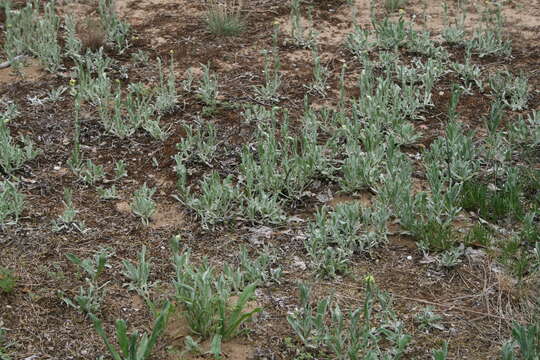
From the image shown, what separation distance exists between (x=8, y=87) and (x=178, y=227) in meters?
2.49

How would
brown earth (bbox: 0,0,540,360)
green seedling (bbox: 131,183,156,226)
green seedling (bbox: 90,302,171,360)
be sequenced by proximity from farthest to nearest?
green seedling (bbox: 131,183,156,226) → brown earth (bbox: 0,0,540,360) → green seedling (bbox: 90,302,171,360)

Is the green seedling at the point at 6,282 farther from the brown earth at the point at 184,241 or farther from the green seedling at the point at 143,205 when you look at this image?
the green seedling at the point at 143,205

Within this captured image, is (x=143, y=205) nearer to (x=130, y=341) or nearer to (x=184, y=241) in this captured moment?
(x=184, y=241)

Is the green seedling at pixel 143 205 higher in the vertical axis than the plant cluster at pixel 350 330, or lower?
higher

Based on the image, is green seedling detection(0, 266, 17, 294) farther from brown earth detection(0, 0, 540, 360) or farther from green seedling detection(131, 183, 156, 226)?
green seedling detection(131, 183, 156, 226)

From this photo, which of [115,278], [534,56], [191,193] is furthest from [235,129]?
[534,56]

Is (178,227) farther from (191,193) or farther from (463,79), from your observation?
(463,79)

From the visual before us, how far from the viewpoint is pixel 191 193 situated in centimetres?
489

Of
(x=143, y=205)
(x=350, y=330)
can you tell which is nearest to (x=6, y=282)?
(x=143, y=205)

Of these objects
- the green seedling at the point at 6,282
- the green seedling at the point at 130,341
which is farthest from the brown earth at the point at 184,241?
the green seedling at the point at 130,341

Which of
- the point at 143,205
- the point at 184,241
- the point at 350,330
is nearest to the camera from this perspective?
the point at 350,330

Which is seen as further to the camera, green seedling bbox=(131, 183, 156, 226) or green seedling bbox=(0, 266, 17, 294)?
green seedling bbox=(131, 183, 156, 226)

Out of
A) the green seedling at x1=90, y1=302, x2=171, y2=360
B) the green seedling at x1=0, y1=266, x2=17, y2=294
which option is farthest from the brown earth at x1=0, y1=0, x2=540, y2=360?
the green seedling at x1=90, y1=302, x2=171, y2=360

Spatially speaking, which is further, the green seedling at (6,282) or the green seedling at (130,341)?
the green seedling at (6,282)
